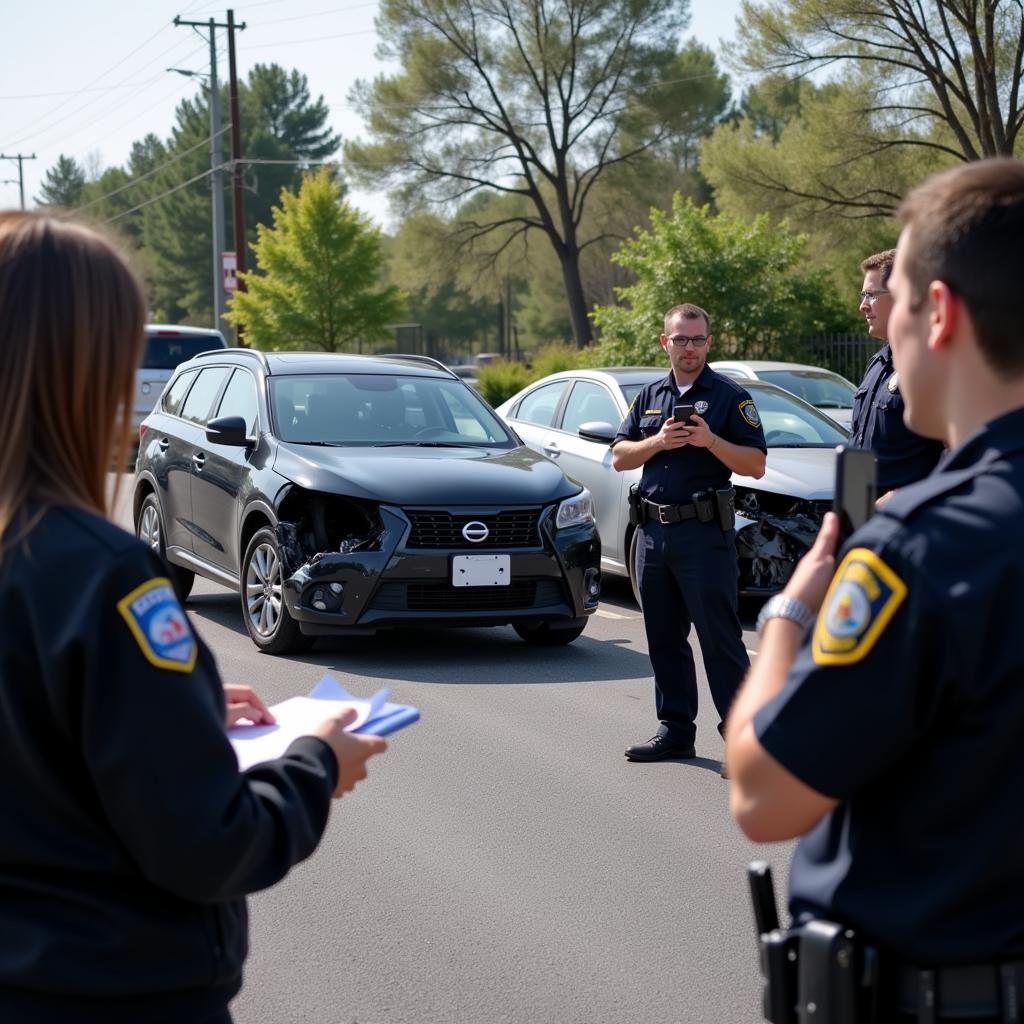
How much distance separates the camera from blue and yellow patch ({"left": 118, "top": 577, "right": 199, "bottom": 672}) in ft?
5.41

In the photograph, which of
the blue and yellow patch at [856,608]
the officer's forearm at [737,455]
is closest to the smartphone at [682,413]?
the officer's forearm at [737,455]

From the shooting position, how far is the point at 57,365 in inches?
67.8

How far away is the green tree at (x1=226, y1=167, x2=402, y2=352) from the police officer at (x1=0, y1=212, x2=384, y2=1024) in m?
35.0

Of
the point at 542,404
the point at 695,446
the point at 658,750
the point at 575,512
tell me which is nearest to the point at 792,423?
the point at 542,404

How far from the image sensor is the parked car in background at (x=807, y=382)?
46.0ft

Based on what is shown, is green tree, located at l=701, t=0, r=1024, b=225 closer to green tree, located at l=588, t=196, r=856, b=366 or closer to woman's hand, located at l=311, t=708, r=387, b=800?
green tree, located at l=588, t=196, r=856, b=366

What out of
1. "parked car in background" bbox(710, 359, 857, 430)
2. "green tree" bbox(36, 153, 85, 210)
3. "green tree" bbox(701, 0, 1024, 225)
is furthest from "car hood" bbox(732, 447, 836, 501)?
"green tree" bbox(36, 153, 85, 210)

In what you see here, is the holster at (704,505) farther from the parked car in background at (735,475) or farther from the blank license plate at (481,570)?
the parked car in background at (735,475)

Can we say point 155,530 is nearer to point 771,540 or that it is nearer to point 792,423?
point 771,540

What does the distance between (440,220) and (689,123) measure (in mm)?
8501

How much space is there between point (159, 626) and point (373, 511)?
634 centimetres

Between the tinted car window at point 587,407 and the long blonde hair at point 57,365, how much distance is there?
871cm

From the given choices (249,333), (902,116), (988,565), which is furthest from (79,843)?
(249,333)

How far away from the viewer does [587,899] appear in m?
4.60
